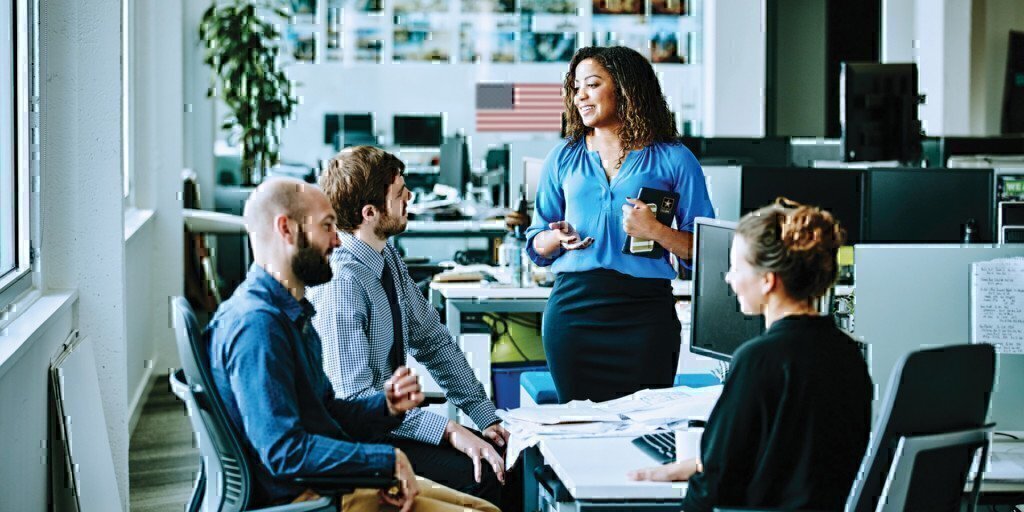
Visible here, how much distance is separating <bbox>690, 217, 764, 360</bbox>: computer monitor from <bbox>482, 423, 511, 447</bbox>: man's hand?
50 centimetres

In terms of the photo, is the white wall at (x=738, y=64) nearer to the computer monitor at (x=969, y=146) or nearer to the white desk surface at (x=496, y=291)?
the computer monitor at (x=969, y=146)

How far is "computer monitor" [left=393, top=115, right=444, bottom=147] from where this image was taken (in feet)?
33.4

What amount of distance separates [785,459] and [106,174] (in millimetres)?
2639

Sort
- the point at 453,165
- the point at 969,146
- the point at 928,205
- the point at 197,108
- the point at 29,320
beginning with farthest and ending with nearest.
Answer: the point at 197,108
the point at 453,165
the point at 969,146
the point at 928,205
the point at 29,320

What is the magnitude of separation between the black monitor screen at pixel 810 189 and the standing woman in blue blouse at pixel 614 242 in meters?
1.39

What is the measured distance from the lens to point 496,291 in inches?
193

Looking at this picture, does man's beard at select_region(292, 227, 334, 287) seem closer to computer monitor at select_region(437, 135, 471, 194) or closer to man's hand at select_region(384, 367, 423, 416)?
man's hand at select_region(384, 367, 423, 416)

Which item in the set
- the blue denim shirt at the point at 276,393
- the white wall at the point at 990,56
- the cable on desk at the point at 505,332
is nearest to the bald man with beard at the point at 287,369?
the blue denim shirt at the point at 276,393

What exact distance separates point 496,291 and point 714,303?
6.86 ft

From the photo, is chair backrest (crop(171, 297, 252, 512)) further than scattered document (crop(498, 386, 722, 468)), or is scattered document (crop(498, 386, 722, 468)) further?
scattered document (crop(498, 386, 722, 468))

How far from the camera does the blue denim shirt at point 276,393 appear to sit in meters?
2.09

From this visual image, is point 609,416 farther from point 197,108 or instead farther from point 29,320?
point 197,108

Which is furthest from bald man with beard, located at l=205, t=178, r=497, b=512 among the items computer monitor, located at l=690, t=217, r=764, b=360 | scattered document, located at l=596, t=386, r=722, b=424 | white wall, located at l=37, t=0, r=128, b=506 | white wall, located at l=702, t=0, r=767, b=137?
white wall, located at l=702, t=0, r=767, b=137

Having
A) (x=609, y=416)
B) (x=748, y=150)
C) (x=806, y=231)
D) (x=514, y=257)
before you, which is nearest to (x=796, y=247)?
(x=806, y=231)
